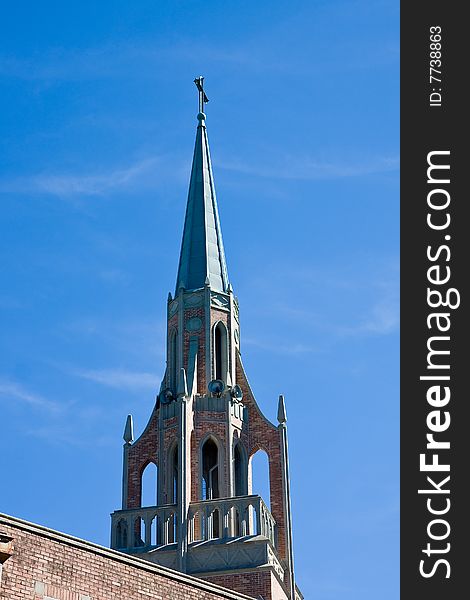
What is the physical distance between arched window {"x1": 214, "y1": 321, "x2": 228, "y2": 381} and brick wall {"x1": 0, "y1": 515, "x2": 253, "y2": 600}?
22448mm

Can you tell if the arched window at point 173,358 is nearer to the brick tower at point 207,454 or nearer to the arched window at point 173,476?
the brick tower at point 207,454

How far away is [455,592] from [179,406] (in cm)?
2479

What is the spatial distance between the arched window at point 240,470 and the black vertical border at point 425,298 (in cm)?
2388

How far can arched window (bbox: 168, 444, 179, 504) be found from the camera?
45969 mm

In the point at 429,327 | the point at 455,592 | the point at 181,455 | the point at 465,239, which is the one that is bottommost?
the point at 455,592

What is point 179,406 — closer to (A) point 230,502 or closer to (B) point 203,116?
(A) point 230,502

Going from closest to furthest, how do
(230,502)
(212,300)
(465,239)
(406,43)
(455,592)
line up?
(455,592) < (465,239) < (406,43) < (230,502) < (212,300)

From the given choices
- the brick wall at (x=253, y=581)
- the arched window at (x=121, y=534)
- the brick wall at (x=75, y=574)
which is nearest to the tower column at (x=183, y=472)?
the brick wall at (x=253, y=581)

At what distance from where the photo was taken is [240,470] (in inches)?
1868

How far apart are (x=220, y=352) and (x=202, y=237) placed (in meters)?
4.75

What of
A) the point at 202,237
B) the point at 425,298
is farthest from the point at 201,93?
the point at 425,298

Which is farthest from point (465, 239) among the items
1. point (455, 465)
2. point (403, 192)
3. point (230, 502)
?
point (230, 502)

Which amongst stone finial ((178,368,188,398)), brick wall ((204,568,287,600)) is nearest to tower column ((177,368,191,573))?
stone finial ((178,368,188,398))

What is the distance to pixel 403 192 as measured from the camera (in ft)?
79.8
